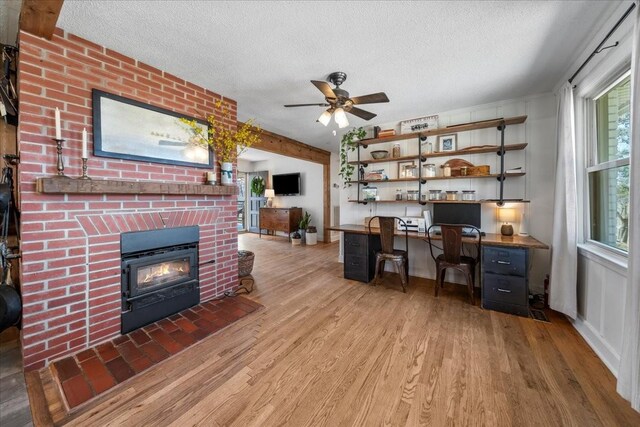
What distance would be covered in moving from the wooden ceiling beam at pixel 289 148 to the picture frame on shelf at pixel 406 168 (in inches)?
88.7

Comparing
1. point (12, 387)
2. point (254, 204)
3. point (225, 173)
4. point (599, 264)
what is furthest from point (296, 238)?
point (599, 264)

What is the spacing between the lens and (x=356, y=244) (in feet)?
11.0

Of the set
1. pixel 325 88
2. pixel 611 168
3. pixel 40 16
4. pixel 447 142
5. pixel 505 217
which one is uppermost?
pixel 40 16

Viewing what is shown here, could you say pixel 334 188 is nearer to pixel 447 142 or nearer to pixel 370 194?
pixel 370 194

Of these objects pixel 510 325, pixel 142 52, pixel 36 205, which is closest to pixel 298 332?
pixel 510 325

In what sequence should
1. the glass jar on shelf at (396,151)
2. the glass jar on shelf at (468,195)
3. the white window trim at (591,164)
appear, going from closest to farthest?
the white window trim at (591,164)
the glass jar on shelf at (468,195)
the glass jar on shelf at (396,151)

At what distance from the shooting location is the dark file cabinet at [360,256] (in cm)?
329

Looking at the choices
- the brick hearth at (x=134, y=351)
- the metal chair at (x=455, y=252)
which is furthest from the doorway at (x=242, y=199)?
the metal chair at (x=455, y=252)

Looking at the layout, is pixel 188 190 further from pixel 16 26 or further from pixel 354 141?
pixel 354 141

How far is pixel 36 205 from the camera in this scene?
162cm

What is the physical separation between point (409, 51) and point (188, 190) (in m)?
2.29

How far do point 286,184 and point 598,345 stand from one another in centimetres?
629

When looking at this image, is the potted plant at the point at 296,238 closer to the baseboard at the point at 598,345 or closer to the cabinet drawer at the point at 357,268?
the cabinet drawer at the point at 357,268

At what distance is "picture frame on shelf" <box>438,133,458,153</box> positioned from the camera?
3.24 meters
